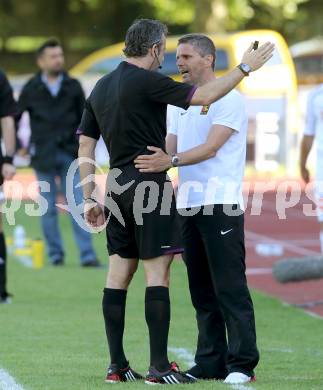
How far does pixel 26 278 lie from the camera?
1268 cm

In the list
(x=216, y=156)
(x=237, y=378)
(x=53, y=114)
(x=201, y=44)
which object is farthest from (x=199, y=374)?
(x=53, y=114)

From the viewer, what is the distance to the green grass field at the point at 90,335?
23.7ft

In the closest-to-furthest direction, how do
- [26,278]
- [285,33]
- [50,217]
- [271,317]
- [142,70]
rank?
[142,70] < [271,317] < [26,278] < [50,217] < [285,33]

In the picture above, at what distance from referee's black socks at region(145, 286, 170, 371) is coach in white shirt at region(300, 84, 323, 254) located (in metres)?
3.72

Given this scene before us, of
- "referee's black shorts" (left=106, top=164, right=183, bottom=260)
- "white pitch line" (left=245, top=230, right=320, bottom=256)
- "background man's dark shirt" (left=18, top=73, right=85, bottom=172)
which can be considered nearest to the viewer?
"referee's black shorts" (left=106, top=164, right=183, bottom=260)

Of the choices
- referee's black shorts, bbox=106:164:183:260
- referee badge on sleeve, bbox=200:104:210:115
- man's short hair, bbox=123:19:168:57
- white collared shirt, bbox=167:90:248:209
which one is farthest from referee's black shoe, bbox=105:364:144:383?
man's short hair, bbox=123:19:168:57

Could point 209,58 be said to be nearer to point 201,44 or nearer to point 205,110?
point 201,44

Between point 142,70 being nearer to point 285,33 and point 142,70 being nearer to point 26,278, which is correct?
point 26,278

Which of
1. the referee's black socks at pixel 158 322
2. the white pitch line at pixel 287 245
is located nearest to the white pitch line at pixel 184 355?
the referee's black socks at pixel 158 322

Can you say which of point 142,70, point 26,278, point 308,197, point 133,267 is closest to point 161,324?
point 133,267

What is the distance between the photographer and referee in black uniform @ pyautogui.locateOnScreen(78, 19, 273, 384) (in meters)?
6.62

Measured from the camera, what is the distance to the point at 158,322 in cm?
683

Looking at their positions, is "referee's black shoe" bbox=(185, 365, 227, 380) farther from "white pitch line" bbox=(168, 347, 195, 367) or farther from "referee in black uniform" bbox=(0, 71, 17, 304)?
"referee in black uniform" bbox=(0, 71, 17, 304)

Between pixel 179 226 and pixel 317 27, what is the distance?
41.7m
